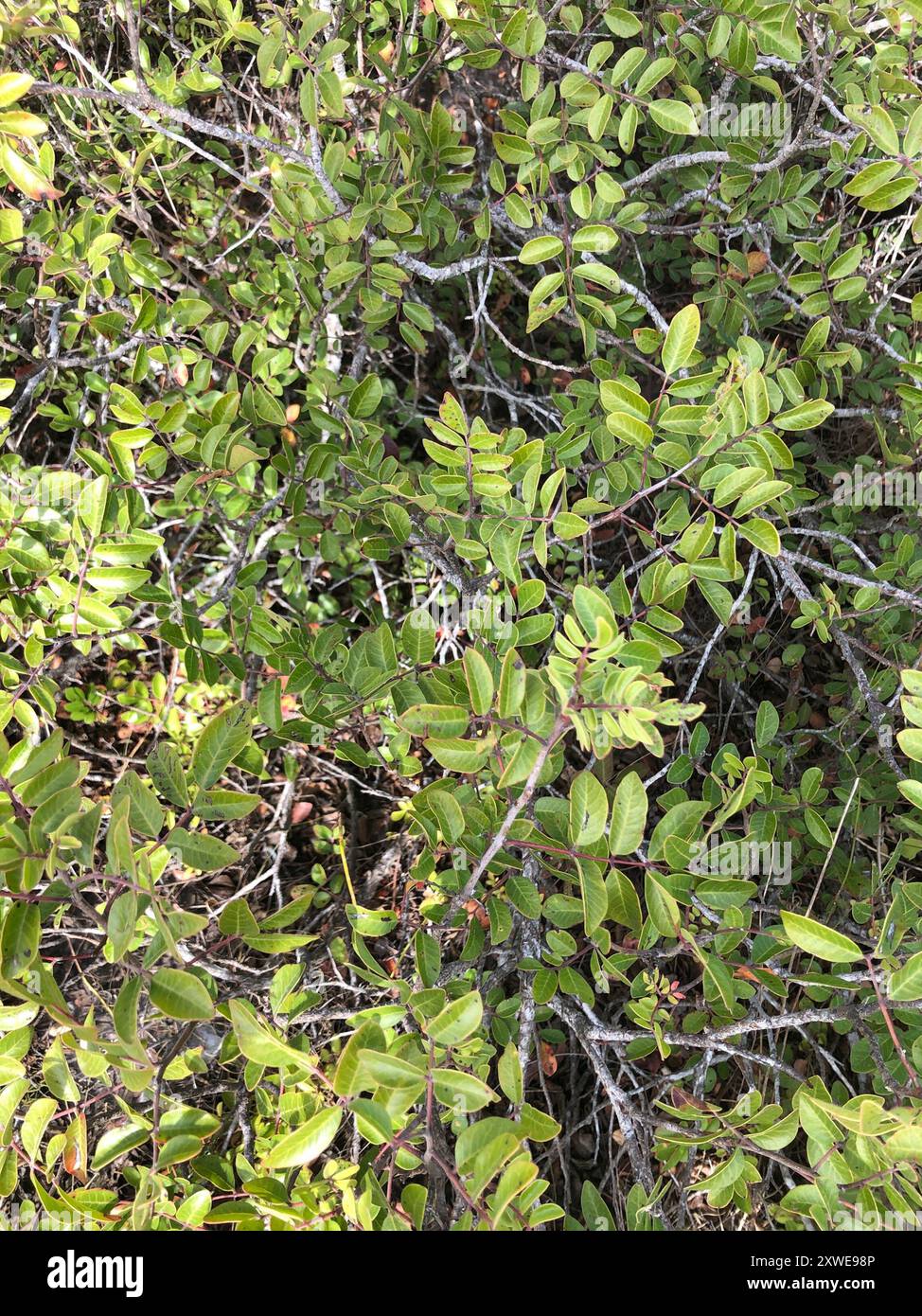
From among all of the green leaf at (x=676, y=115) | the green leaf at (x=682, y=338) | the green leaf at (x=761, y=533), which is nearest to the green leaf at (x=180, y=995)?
the green leaf at (x=761, y=533)

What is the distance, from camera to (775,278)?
214cm

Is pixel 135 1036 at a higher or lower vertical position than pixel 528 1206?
higher

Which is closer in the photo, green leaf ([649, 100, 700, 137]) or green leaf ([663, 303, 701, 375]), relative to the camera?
green leaf ([663, 303, 701, 375])

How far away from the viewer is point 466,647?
1912 mm

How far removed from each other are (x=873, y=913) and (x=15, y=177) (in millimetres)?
2216

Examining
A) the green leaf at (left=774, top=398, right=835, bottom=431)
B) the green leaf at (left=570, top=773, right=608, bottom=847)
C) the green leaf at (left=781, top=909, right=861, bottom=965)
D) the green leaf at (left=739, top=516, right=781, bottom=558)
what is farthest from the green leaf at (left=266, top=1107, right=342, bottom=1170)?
the green leaf at (left=774, top=398, right=835, bottom=431)

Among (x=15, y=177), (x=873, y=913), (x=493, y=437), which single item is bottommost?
(x=873, y=913)

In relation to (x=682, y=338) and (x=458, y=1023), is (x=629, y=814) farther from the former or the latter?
(x=682, y=338)

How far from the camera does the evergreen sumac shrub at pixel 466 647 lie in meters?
1.18

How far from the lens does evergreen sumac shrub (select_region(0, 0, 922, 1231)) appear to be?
3.86 ft

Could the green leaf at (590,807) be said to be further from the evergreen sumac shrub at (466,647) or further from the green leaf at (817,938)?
the green leaf at (817,938)

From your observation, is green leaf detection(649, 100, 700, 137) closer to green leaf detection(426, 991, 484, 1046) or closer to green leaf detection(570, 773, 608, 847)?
green leaf detection(570, 773, 608, 847)
